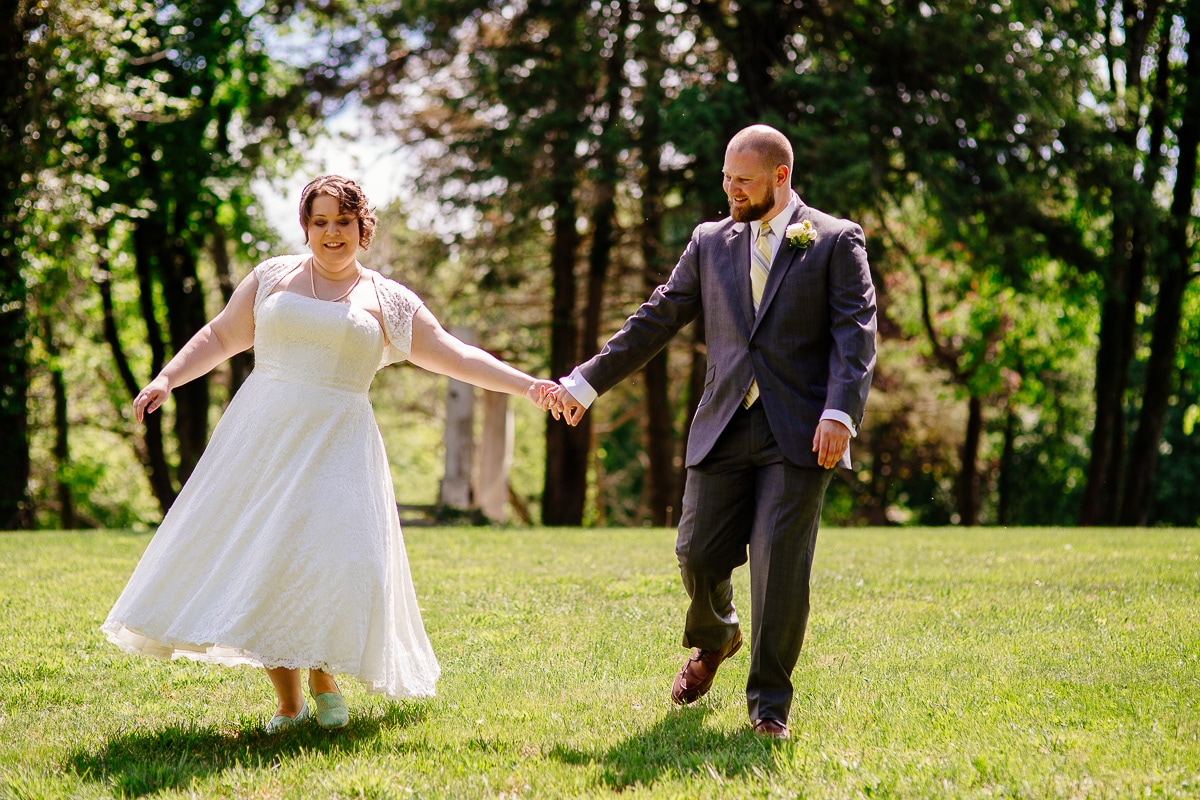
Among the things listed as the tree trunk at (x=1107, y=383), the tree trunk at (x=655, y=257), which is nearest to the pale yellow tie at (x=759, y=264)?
the tree trunk at (x=655, y=257)

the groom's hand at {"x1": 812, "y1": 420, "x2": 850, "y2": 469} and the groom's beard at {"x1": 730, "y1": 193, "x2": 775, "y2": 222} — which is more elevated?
the groom's beard at {"x1": 730, "y1": 193, "x2": 775, "y2": 222}

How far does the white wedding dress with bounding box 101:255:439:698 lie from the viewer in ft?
14.8

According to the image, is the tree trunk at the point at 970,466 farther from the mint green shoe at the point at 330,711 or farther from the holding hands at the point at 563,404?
the mint green shoe at the point at 330,711

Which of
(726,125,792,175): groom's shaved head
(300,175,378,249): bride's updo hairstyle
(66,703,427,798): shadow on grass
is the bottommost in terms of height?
(66,703,427,798): shadow on grass

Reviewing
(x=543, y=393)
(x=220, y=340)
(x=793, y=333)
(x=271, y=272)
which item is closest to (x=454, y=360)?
(x=543, y=393)

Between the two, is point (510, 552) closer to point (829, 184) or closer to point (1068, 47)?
point (829, 184)

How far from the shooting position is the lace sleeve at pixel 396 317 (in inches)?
198

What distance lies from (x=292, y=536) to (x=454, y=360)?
1.12 metres

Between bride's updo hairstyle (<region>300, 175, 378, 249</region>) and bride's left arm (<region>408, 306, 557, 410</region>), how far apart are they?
1.56ft

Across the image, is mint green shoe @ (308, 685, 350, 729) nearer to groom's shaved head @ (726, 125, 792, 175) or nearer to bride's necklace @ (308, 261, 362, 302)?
bride's necklace @ (308, 261, 362, 302)

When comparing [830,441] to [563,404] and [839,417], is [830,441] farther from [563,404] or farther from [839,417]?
[563,404]

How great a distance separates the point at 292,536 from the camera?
4598 millimetres

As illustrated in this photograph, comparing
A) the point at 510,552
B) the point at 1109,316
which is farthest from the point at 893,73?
the point at 510,552

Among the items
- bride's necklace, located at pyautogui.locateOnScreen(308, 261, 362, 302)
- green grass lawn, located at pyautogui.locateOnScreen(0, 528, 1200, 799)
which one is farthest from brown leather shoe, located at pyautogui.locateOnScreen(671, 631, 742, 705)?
bride's necklace, located at pyautogui.locateOnScreen(308, 261, 362, 302)
